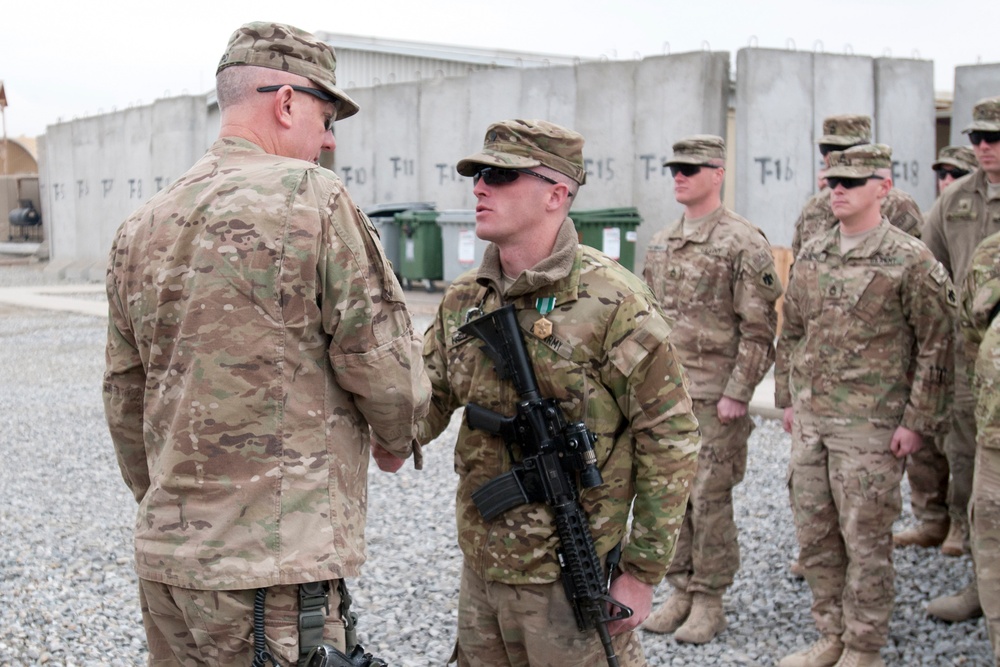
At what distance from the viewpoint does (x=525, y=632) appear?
2.64 metres

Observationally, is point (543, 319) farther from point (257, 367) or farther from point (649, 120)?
point (649, 120)

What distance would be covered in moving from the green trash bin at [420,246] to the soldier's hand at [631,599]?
13181 mm

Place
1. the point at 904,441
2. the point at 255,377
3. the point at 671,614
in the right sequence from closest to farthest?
the point at 255,377
the point at 904,441
the point at 671,614

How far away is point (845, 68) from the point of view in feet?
41.4

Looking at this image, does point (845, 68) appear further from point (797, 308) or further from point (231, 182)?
point (231, 182)

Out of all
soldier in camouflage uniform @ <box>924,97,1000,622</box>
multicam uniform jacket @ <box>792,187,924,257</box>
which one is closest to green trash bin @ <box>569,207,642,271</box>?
multicam uniform jacket @ <box>792,187,924,257</box>

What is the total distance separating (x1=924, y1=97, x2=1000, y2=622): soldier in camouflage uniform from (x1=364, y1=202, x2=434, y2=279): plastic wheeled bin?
11321 mm

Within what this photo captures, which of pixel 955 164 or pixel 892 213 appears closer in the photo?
pixel 892 213

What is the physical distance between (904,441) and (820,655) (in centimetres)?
90

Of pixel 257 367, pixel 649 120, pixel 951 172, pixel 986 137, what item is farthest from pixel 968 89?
pixel 257 367

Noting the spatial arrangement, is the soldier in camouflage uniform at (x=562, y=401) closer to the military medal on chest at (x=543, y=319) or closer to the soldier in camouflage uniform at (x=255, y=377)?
the military medal on chest at (x=543, y=319)

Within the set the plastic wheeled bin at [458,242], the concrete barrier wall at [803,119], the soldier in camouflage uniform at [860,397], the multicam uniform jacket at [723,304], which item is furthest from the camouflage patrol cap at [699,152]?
the plastic wheeled bin at [458,242]

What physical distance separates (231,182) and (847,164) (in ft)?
9.00

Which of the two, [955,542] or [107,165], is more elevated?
[107,165]
